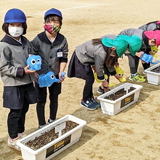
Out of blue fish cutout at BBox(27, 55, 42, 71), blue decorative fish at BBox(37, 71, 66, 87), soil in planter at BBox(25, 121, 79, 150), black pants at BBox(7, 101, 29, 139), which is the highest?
blue fish cutout at BBox(27, 55, 42, 71)

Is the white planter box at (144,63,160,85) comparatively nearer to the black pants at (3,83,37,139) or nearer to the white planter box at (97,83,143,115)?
the white planter box at (97,83,143,115)

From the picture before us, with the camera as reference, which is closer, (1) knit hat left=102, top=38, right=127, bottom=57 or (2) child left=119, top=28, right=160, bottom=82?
(1) knit hat left=102, top=38, right=127, bottom=57

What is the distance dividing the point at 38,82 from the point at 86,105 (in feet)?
4.43

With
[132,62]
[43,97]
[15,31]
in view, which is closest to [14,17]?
[15,31]

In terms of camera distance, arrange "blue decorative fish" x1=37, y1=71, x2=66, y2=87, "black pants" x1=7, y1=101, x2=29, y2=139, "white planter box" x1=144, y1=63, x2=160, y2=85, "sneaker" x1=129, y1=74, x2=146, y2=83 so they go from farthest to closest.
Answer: "sneaker" x1=129, y1=74, x2=146, y2=83 < "white planter box" x1=144, y1=63, x2=160, y2=85 < "blue decorative fish" x1=37, y1=71, x2=66, y2=87 < "black pants" x1=7, y1=101, x2=29, y2=139

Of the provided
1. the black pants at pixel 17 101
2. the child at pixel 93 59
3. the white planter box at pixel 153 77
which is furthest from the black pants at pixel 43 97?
the white planter box at pixel 153 77

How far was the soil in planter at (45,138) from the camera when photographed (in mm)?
3129

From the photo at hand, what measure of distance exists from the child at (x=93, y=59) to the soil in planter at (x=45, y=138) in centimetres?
89

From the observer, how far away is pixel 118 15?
13.4 m

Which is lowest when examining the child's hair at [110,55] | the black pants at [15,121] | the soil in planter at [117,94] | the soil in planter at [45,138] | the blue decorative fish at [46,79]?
the soil in planter at [45,138]

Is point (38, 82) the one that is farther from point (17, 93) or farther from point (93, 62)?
point (93, 62)

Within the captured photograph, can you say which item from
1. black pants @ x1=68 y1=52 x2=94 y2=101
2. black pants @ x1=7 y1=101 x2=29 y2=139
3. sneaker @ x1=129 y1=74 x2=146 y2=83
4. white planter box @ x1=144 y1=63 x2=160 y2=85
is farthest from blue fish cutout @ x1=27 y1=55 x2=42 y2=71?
sneaker @ x1=129 y1=74 x2=146 y2=83

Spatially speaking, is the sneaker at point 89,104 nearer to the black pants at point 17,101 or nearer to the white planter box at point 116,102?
the white planter box at point 116,102

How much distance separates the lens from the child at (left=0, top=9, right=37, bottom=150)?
2.84m
